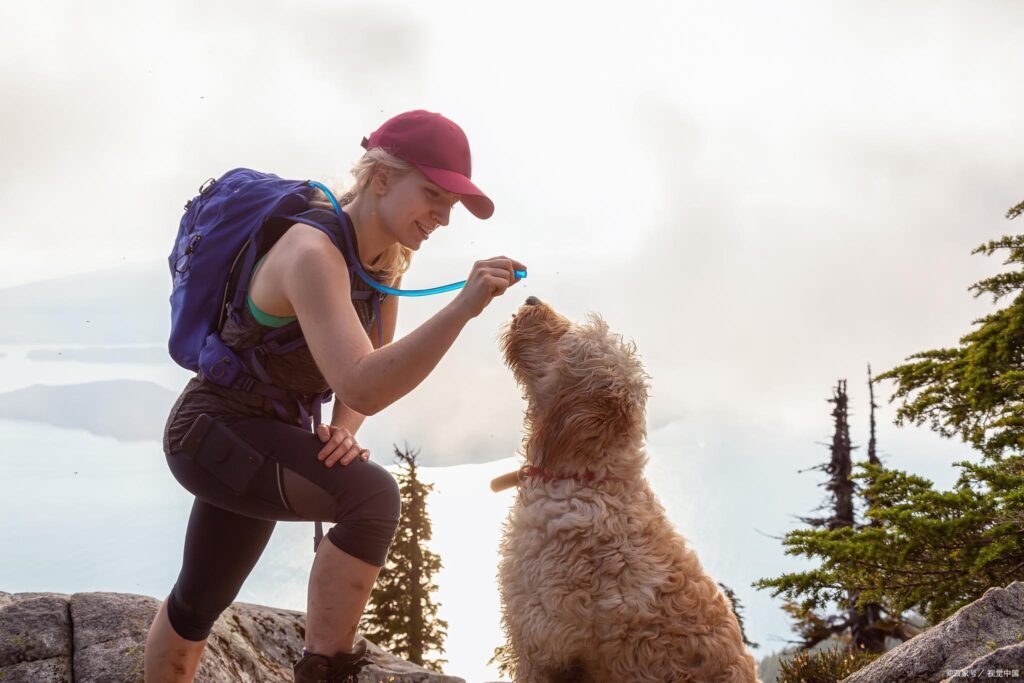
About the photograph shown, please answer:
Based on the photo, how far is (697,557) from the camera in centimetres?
437

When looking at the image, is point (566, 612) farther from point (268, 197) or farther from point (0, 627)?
point (0, 627)

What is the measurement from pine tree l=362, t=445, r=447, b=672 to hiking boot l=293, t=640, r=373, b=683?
12.8 m

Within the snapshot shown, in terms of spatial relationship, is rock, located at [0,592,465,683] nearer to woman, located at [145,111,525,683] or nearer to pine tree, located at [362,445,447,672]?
woman, located at [145,111,525,683]

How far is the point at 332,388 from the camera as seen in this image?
3736 mm

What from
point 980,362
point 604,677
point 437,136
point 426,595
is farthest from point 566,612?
point 426,595

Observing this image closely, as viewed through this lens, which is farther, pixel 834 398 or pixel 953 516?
pixel 834 398

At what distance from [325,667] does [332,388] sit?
1.41 m

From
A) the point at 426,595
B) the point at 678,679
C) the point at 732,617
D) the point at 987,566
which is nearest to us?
the point at 678,679

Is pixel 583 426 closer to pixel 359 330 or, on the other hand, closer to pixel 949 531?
pixel 359 330

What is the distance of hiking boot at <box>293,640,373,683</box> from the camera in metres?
4.05

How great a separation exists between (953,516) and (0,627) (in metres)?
9.39

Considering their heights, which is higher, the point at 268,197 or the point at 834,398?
the point at 834,398

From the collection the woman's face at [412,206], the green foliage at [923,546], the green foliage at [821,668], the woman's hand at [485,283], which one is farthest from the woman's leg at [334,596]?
the green foliage at [821,668]

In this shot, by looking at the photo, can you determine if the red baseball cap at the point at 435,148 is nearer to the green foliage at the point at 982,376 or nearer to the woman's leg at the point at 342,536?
the woman's leg at the point at 342,536
